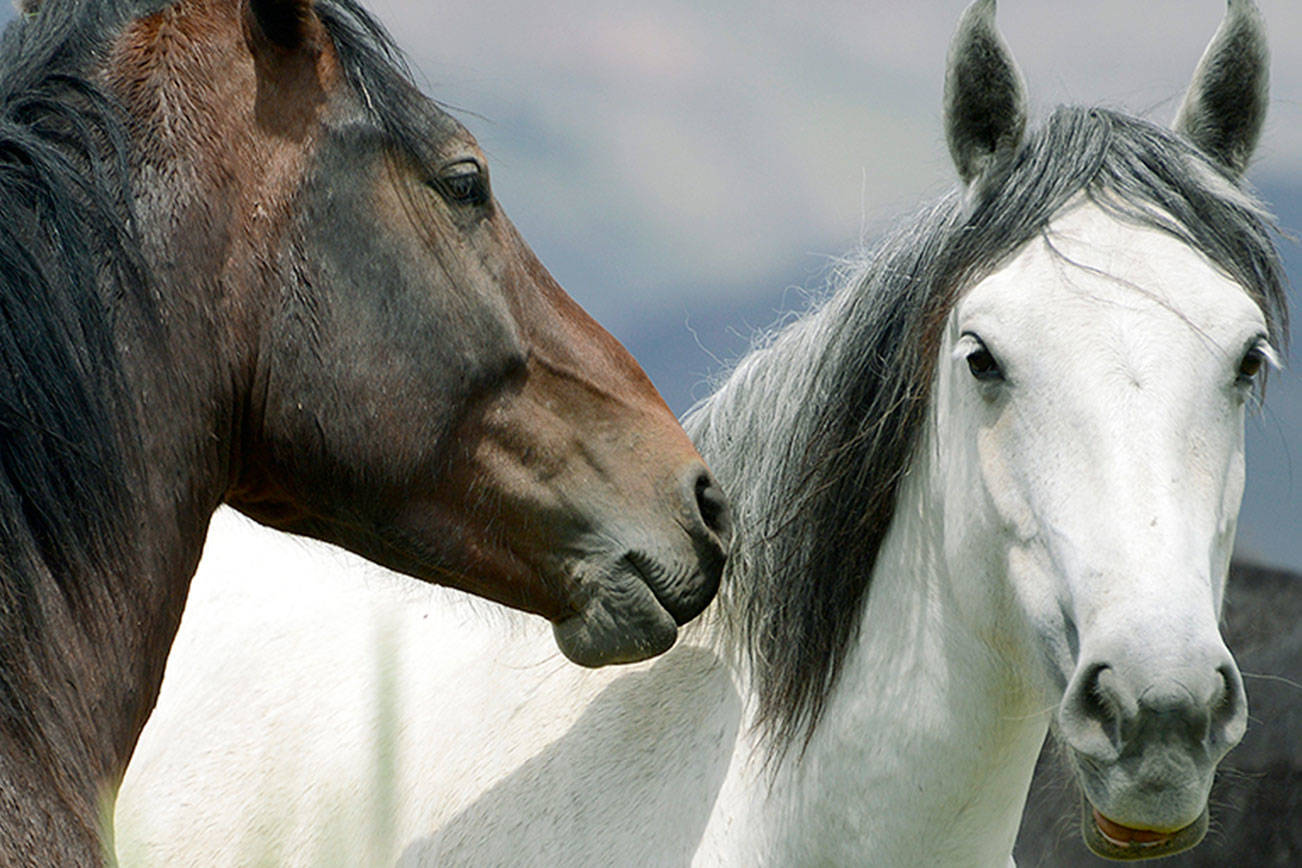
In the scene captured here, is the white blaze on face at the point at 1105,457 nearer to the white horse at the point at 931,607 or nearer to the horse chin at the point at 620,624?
the white horse at the point at 931,607

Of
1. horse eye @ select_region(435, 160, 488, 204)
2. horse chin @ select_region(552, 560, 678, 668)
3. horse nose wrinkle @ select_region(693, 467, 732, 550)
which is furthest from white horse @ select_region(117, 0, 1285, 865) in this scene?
horse eye @ select_region(435, 160, 488, 204)

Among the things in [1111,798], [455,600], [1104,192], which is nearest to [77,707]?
[455,600]

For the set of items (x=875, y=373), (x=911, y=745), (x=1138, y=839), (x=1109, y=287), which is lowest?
(x=911, y=745)

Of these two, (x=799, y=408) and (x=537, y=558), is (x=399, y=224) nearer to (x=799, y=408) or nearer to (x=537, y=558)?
(x=537, y=558)

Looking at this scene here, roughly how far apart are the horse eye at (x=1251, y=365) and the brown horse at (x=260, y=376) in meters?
1.02

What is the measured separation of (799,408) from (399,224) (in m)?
0.99

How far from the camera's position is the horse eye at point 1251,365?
2.63 meters

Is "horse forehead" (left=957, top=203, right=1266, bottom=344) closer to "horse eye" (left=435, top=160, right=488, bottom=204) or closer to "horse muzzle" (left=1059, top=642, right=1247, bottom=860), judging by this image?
"horse muzzle" (left=1059, top=642, right=1247, bottom=860)

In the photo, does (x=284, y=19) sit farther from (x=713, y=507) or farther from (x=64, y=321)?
(x=713, y=507)

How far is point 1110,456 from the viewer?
2408 mm

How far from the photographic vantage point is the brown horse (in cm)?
227

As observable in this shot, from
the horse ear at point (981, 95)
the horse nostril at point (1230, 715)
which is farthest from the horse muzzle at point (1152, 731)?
the horse ear at point (981, 95)

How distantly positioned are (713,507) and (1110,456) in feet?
2.67

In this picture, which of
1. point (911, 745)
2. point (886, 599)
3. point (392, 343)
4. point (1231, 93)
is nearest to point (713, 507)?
point (886, 599)
